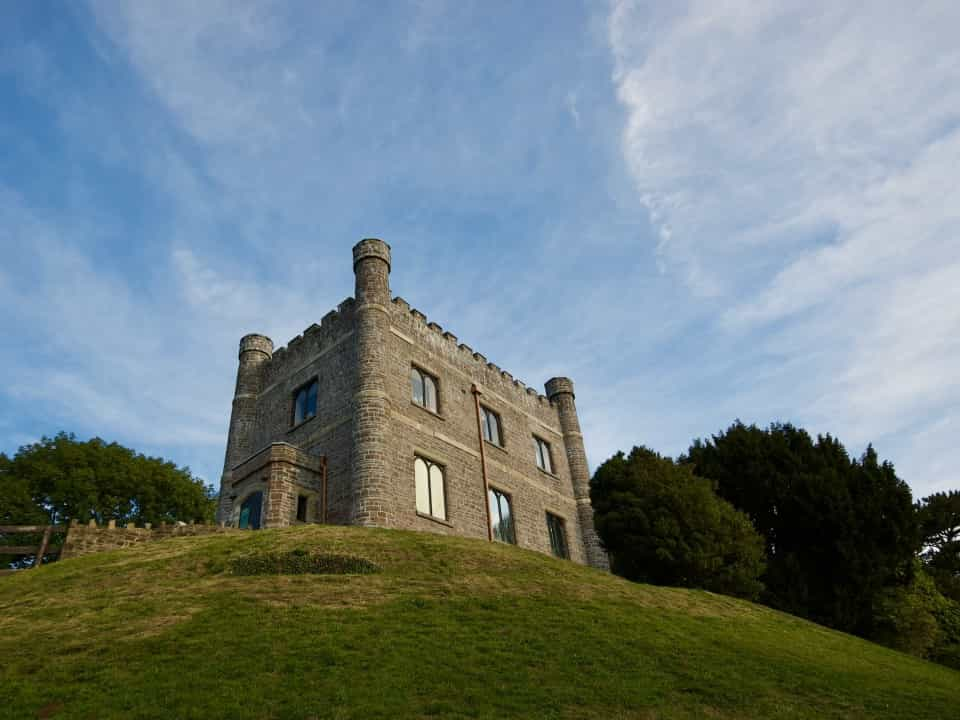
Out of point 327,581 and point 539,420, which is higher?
point 539,420

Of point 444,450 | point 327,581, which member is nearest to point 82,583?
point 327,581

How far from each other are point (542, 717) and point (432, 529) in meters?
14.7

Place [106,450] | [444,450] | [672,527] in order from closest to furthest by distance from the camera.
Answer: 1. [672,527]
2. [444,450]
3. [106,450]

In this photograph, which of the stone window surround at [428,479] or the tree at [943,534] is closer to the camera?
the stone window surround at [428,479]

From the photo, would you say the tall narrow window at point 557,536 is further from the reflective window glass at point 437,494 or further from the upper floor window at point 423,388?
the upper floor window at point 423,388

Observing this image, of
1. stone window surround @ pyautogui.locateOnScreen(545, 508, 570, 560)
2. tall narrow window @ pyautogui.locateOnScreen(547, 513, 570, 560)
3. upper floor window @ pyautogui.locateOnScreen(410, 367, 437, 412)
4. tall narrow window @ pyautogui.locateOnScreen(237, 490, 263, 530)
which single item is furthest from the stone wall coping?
tall narrow window @ pyautogui.locateOnScreen(547, 513, 570, 560)

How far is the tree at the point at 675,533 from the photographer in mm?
21031

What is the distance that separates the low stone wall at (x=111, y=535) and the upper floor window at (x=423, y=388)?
339 inches

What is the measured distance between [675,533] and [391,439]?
380 inches

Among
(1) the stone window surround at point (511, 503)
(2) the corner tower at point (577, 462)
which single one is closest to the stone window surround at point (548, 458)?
(2) the corner tower at point (577, 462)

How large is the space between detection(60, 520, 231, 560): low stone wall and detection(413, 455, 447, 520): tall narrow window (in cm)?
644

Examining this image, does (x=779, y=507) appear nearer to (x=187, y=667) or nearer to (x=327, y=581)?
(x=327, y=581)

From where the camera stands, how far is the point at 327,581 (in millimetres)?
14406

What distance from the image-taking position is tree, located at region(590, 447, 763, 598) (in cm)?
2103
